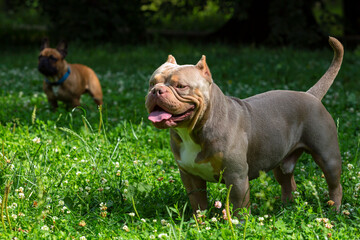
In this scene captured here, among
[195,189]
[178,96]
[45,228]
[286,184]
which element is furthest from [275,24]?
[45,228]

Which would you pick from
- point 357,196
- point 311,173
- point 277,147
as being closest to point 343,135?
point 311,173

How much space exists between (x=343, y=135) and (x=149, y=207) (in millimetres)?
2916

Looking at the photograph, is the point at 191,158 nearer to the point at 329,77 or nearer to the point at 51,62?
the point at 329,77

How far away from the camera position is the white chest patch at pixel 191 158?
352 centimetres

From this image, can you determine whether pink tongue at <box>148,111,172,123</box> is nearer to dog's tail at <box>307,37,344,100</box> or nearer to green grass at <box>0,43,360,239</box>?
green grass at <box>0,43,360,239</box>

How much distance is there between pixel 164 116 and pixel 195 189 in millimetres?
783

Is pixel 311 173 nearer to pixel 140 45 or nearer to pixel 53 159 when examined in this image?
pixel 53 159

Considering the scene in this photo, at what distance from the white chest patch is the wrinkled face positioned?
4.31 metres

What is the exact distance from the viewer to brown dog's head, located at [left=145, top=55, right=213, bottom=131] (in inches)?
127

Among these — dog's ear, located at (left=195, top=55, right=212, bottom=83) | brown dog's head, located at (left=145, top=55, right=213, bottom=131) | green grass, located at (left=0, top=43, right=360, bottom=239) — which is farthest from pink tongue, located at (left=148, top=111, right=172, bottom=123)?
green grass, located at (left=0, top=43, right=360, bottom=239)

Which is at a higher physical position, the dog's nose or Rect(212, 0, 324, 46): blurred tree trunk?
the dog's nose

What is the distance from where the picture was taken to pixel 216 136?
3473mm

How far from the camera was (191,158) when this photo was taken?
11.6ft

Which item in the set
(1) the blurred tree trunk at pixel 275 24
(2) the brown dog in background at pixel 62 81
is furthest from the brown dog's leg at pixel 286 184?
(1) the blurred tree trunk at pixel 275 24
